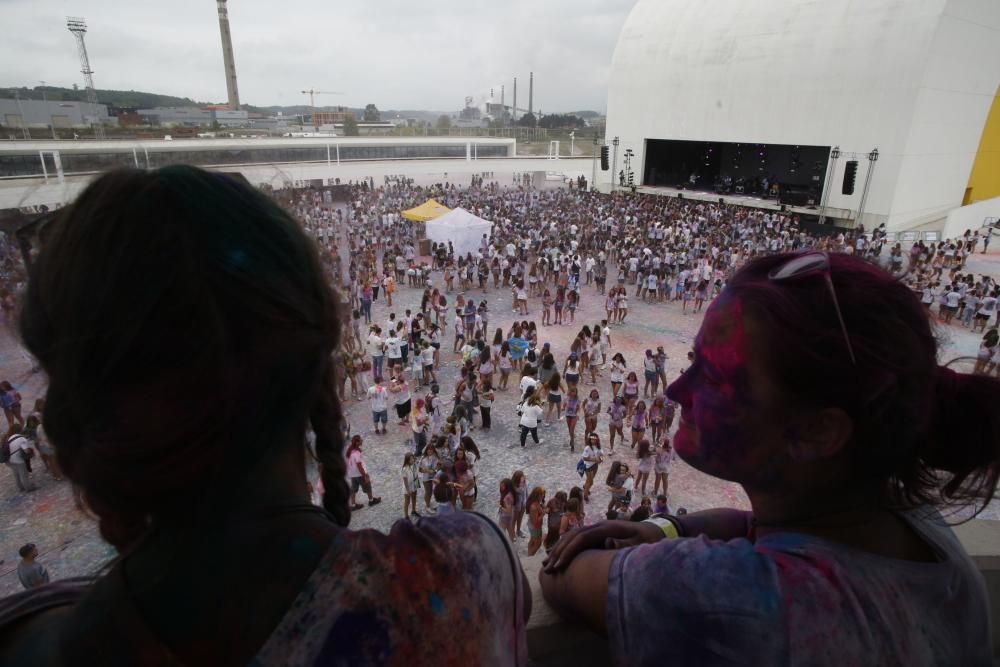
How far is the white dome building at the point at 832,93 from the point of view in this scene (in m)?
26.5

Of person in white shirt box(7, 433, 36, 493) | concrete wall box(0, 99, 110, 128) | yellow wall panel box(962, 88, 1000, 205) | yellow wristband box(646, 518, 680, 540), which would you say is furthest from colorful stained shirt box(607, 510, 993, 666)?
concrete wall box(0, 99, 110, 128)

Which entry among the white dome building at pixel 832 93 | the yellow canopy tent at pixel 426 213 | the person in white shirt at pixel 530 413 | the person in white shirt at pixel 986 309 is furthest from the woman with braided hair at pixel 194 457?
the white dome building at pixel 832 93

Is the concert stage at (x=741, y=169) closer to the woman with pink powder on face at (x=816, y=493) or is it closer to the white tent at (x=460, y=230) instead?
the white tent at (x=460, y=230)

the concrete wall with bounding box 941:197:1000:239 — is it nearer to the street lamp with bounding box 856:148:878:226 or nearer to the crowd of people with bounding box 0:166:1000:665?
the street lamp with bounding box 856:148:878:226

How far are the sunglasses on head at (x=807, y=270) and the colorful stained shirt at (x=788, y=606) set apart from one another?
1.48ft

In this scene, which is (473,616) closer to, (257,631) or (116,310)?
(257,631)

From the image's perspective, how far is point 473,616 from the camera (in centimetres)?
85

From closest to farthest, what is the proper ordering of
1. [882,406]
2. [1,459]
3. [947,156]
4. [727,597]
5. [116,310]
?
[116,310] → [727,597] → [882,406] → [1,459] → [947,156]

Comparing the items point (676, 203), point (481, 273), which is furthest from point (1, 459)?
point (676, 203)

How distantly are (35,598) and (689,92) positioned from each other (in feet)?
127

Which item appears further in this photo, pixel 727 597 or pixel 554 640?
pixel 554 640

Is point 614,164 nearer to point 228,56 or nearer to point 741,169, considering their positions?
point 741,169

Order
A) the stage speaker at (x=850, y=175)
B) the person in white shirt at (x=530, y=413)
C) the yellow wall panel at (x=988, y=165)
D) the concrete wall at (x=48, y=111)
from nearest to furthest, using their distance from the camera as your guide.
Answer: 1. the person in white shirt at (x=530, y=413)
2. the stage speaker at (x=850, y=175)
3. the yellow wall panel at (x=988, y=165)
4. the concrete wall at (x=48, y=111)

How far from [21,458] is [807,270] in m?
9.40
